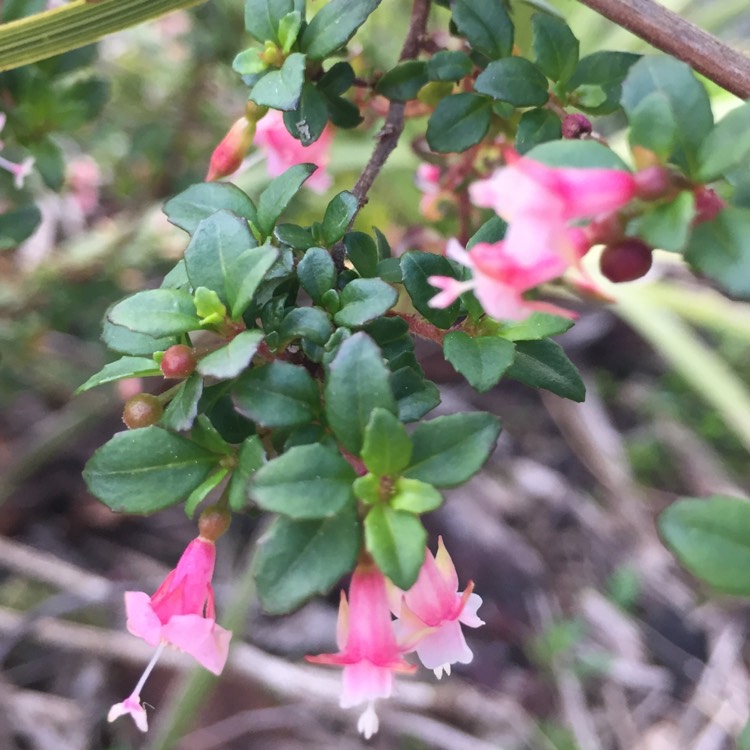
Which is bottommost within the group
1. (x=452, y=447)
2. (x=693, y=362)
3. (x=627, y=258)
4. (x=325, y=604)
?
(x=325, y=604)

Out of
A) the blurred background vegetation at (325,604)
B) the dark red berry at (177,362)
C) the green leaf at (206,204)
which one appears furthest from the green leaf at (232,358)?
the blurred background vegetation at (325,604)

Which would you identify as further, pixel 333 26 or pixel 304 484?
pixel 333 26

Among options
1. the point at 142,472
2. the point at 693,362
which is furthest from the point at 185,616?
the point at 693,362

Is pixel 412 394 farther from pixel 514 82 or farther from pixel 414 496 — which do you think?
pixel 514 82

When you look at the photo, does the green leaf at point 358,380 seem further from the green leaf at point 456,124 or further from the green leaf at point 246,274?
the green leaf at point 456,124

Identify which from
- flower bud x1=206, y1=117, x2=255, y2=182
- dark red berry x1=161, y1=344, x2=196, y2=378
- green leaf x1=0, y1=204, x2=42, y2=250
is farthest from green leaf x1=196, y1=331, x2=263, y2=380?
green leaf x1=0, y1=204, x2=42, y2=250

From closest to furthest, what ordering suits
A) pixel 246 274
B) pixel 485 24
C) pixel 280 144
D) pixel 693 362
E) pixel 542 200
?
pixel 542 200 < pixel 246 274 < pixel 485 24 < pixel 280 144 < pixel 693 362
